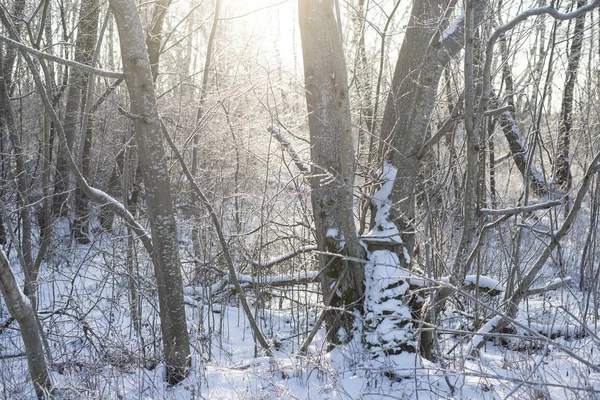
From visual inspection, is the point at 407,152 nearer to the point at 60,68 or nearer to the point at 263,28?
the point at 263,28

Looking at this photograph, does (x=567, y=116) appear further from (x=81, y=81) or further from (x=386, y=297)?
(x=81, y=81)

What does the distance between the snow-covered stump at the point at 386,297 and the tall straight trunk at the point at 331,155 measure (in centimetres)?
13

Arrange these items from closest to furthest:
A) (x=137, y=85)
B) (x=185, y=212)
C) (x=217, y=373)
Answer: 1. (x=137, y=85)
2. (x=217, y=373)
3. (x=185, y=212)

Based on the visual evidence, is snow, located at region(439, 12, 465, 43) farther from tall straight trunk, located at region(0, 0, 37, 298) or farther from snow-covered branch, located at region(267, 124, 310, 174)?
tall straight trunk, located at region(0, 0, 37, 298)

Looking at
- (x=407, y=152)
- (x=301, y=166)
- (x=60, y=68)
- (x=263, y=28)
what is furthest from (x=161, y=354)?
(x=60, y=68)

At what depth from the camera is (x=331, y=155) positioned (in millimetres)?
4129

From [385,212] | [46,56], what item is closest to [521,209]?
[385,212]

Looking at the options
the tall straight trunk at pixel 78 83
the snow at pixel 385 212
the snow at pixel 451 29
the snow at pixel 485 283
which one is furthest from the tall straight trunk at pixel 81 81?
the snow at pixel 451 29

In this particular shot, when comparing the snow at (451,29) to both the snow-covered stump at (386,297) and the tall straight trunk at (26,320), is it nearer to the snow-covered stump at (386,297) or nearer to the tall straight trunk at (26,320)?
the snow-covered stump at (386,297)

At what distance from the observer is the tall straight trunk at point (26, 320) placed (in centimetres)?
286

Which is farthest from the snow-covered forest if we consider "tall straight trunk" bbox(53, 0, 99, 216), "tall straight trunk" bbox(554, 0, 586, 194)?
"tall straight trunk" bbox(53, 0, 99, 216)

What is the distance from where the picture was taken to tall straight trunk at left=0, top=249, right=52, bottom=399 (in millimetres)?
2859

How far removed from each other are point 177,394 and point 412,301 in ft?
6.50

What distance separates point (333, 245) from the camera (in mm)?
4199
